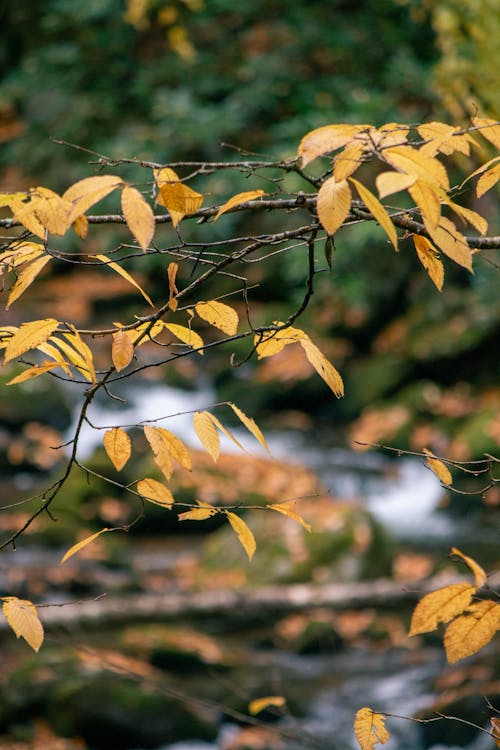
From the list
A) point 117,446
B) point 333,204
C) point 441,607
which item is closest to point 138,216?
point 333,204

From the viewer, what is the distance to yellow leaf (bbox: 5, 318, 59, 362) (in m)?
1.09

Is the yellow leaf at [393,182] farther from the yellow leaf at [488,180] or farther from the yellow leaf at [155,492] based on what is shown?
the yellow leaf at [155,492]

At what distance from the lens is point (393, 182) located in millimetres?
871

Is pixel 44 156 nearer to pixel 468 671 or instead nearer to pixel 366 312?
pixel 366 312

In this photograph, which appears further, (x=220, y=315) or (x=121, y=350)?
(x=220, y=315)

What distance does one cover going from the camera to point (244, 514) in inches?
260

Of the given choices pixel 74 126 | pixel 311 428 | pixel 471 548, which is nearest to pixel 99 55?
pixel 74 126

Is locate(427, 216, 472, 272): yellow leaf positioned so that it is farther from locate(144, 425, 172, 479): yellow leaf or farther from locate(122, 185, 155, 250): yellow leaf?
locate(144, 425, 172, 479): yellow leaf

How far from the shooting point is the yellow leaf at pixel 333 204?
962 mm

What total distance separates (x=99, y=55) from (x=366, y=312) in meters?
6.38

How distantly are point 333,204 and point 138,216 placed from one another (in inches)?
10.3

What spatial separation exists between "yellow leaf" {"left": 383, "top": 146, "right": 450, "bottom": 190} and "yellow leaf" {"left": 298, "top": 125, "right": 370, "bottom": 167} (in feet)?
0.24

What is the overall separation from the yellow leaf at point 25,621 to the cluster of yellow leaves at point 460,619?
64cm

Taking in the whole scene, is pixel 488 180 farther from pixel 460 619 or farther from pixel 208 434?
pixel 460 619
